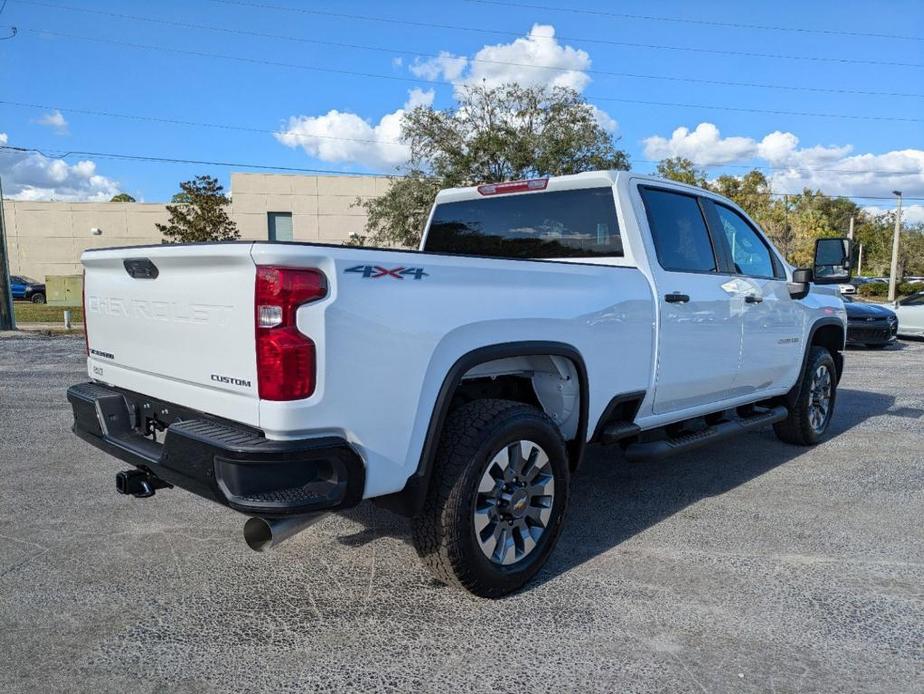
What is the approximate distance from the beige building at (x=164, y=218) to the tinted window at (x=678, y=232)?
3387 cm

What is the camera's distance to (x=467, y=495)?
294 centimetres

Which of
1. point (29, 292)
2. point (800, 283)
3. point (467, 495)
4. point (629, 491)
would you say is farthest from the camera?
point (29, 292)

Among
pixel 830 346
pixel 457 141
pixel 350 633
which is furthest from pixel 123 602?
pixel 457 141

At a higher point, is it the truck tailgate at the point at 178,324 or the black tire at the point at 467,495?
the truck tailgate at the point at 178,324

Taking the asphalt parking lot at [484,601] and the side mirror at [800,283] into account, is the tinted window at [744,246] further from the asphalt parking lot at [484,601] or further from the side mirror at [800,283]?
the asphalt parking lot at [484,601]

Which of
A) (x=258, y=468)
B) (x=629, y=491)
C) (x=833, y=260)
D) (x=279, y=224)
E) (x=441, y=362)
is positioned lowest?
(x=629, y=491)

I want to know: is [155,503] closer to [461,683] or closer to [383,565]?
[383,565]

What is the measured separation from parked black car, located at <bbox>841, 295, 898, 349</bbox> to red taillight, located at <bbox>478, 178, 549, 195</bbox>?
11.9 m

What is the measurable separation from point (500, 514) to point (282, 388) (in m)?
1.26

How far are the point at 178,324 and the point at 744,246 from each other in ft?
13.1

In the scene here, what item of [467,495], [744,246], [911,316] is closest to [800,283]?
[744,246]

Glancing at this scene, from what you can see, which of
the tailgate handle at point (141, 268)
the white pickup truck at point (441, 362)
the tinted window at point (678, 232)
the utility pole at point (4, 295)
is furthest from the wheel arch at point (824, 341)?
the utility pole at point (4, 295)

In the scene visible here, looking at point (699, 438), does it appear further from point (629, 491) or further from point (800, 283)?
point (800, 283)

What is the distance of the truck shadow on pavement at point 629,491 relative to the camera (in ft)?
12.7
